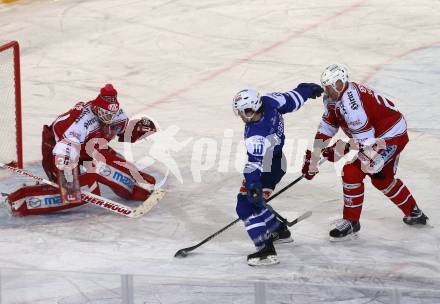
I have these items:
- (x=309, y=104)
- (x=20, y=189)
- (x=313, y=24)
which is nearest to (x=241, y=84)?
(x=309, y=104)

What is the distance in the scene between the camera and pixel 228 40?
11406 millimetres

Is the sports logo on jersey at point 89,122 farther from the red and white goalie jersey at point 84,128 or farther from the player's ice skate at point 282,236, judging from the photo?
the player's ice skate at point 282,236

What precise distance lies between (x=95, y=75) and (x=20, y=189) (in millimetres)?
3049

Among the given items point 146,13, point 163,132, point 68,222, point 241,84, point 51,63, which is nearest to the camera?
point 68,222

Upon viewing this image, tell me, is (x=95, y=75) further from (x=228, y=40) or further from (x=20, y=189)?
(x=20, y=189)

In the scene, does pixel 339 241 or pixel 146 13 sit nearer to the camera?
pixel 339 241

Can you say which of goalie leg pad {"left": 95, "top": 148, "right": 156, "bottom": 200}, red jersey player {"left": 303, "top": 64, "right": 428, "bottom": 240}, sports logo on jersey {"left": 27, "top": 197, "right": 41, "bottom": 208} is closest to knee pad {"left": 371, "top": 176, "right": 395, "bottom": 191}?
red jersey player {"left": 303, "top": 64, "right": 428, "bottom": 240}

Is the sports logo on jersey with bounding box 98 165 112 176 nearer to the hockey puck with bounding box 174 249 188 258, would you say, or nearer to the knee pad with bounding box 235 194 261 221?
the hockey puck with bounding box 174 249 188 258

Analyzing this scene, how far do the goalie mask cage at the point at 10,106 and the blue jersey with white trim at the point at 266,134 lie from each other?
2351 millimetres

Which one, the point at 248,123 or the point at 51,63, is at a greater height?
the point at 248,123

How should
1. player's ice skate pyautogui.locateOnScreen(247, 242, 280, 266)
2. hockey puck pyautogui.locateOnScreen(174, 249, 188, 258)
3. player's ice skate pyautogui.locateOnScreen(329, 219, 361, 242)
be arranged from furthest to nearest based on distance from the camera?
1. player's ice skate pyautogui.locateOnScreen(329, 219, 361, 242)
2. hockey puck pyautogui.locateOnScreen(174, 249, 188, 258)
3. player's ice skate pyautogui.locateOnScreen(247, 242, 280, 266)

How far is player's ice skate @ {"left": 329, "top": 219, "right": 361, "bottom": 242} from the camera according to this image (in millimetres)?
7129

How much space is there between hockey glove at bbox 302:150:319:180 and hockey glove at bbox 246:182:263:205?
1.92 feet

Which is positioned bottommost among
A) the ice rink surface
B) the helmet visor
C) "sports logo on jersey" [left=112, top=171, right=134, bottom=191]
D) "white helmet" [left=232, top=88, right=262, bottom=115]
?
the ice rink surface
